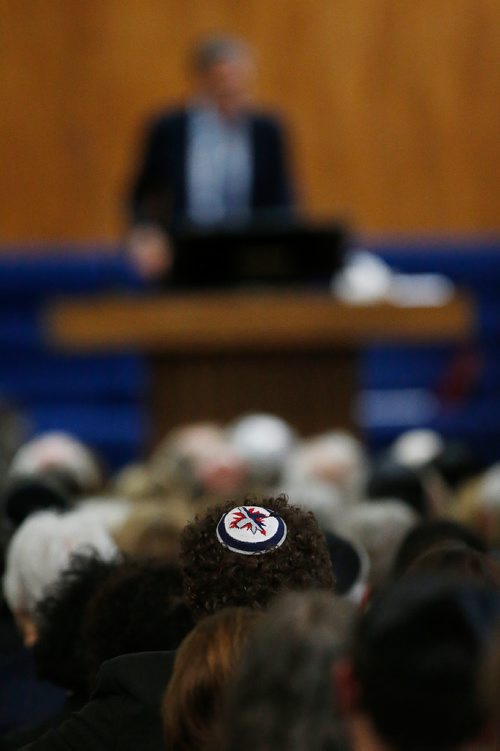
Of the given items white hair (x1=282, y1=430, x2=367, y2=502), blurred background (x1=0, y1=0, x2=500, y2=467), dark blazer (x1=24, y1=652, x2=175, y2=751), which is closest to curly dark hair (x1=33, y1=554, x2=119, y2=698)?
dark blazer (x1=24, y1=652, x2=175, y2=751)

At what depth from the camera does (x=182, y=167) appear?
739 cm

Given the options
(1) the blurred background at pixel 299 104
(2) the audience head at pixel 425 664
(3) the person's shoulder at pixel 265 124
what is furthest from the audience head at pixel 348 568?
(1) the blurred background at pixel 299 104

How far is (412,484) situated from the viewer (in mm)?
4410

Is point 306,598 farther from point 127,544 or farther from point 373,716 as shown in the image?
point 127,544

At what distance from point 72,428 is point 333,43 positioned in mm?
3663

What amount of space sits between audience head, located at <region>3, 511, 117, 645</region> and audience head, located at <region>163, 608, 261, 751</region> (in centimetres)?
101

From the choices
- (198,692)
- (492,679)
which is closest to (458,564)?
(198,692)

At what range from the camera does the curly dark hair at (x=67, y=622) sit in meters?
2.37

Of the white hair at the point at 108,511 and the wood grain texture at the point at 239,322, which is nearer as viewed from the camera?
the white hair at the point at 108,511

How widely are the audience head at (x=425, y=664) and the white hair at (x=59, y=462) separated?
322 cm

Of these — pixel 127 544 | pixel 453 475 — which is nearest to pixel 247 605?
pixel 127 544

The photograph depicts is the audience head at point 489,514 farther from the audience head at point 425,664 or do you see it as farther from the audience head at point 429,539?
the audience head at point 425,664

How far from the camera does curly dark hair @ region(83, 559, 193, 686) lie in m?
2.20

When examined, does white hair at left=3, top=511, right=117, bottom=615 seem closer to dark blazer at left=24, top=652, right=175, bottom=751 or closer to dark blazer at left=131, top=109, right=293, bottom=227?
dark blazer at left=24, top=652, right=175, bottom=751
